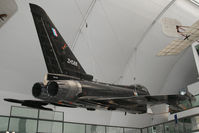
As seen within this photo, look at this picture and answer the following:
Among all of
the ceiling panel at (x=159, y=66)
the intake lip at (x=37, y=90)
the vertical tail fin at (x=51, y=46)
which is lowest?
the intake lip at (x=37, y=90)

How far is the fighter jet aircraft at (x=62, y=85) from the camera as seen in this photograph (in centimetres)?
819

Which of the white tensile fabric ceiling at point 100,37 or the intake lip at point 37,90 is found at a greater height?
the white tensile fabric ceiling at point 100,37

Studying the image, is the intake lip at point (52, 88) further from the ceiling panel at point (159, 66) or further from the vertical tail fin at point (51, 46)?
the ceiling panel at point (159, 66)

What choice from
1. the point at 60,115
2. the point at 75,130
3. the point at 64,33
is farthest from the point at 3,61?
the point at 75,130

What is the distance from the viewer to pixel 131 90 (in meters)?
11.9

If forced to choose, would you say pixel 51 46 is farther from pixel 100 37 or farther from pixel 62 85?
pixel 100 37

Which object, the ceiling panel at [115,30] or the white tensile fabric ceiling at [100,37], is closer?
the white tensile fabric ceiling at [100,37]

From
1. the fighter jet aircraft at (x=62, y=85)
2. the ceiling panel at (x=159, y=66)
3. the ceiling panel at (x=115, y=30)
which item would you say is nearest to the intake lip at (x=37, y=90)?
the fighter jet aircraft at (x=62, y=85)

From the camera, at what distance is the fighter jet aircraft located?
26.9 ft

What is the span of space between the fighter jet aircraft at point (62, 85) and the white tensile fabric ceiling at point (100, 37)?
7560 millimetres

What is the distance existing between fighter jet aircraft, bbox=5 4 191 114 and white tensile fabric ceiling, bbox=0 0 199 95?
7.56 meters

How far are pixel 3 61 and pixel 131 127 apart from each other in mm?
13241

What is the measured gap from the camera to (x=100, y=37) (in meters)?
19.3

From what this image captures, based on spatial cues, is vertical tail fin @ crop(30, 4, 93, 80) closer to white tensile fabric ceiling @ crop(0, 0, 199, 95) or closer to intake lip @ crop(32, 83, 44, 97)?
intake lip @ crop(32, 83, 44, 97)
